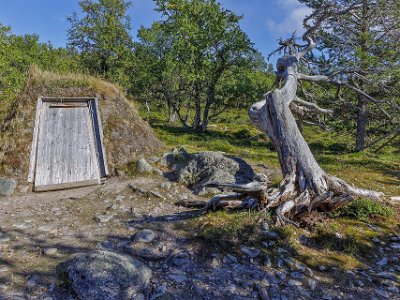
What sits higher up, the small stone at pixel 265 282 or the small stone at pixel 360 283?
the small stone at pixel 360 283

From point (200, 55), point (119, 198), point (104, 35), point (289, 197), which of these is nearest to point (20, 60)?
point (104, 35)

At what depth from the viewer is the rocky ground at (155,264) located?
3.96 meters

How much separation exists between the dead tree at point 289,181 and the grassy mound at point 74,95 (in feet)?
15.0

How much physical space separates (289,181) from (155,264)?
350cm

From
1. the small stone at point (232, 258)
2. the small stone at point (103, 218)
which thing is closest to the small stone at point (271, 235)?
the small stone at point (232, 258)

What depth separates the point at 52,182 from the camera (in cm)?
855

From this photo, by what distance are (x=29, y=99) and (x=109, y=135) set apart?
2.74m

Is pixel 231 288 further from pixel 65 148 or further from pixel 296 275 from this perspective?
pixel 65 148

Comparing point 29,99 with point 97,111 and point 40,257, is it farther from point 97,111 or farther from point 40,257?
point 40,257

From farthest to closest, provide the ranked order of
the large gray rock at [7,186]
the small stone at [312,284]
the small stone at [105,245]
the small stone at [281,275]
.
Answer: the large gray rock at [7,186]
the small stone at [105,245]
the small stone at [281,275]
the small stone at [312,284]

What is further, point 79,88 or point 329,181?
point 79,88

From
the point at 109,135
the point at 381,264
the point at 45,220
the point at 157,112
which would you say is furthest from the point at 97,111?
the point at 157,112

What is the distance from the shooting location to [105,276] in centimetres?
391

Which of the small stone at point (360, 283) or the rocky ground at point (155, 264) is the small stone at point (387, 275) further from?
the small stone at point (360, 283)
